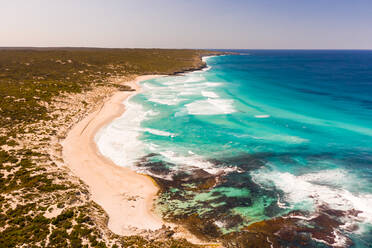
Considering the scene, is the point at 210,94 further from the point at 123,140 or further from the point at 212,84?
the point at 123,140

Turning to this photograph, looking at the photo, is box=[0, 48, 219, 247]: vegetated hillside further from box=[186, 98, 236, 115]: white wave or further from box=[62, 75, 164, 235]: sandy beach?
box=[186, 98, 236, 115]: white wave

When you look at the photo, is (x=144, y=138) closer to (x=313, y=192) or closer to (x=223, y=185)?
(x=223, y=185)

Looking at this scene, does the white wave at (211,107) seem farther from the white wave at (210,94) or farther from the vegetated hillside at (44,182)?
the vegetated hillside at (44,182)

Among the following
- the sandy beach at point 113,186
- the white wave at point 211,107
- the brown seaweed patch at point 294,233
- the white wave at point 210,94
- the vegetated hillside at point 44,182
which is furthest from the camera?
the white wave at point 210,94

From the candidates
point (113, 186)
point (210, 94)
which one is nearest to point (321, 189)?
point (113, 186)

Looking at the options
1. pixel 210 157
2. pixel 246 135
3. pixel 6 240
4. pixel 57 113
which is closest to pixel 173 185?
pixel 210 157

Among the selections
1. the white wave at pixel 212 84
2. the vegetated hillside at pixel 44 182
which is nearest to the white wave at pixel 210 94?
the white wave at pixel 212 84

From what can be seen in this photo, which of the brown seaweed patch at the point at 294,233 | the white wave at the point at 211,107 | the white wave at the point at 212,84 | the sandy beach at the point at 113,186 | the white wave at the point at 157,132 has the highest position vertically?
the white wave at the point at 212,84
